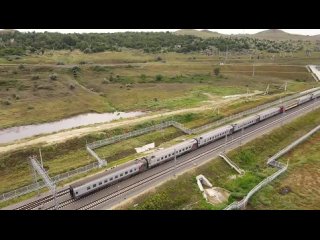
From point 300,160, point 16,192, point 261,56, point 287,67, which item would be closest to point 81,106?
point 16,192

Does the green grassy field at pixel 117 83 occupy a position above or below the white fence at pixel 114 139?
above

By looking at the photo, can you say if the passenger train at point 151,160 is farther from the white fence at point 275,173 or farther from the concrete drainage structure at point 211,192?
the white fence at point 275,173

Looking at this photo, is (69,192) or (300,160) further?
(300,160)

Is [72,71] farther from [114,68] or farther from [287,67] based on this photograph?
[287,67]

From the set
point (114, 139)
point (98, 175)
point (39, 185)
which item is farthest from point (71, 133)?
point (98, 175)

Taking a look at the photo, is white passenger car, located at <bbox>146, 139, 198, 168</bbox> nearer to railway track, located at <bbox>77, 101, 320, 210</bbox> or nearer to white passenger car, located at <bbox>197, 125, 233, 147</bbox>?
white passenger car, located at <bbox>197, 125, 233, 147</bbox>

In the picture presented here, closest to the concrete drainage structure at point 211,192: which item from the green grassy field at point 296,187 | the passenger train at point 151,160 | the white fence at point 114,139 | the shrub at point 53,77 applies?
the green grassy field at point 296,187

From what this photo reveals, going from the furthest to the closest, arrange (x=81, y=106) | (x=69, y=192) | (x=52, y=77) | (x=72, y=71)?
(x=72, y=71), (x=52, y=77), (x=81, y=106), (x=69, y=192)

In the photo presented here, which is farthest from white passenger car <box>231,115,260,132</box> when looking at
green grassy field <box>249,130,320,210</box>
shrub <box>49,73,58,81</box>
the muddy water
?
shrub <box>49,73,58,81</box>
